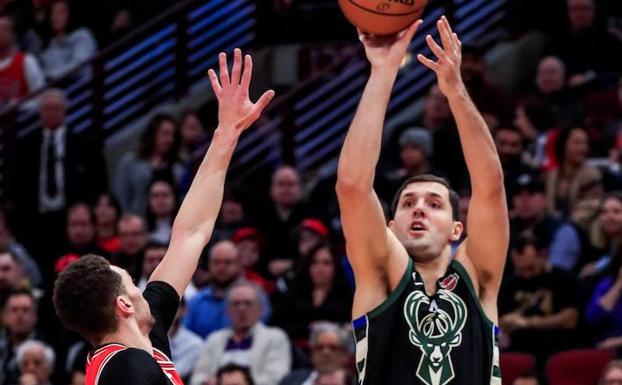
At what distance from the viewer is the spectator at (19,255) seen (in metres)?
13.3

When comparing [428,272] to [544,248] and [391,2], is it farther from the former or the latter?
[544,248]

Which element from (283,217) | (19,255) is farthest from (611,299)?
(19,255)

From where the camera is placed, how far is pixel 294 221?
1288 cm

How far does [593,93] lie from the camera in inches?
546

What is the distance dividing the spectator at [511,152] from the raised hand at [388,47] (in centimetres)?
585

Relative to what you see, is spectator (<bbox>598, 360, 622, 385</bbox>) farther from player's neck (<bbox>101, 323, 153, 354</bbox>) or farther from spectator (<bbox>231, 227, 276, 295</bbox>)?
player's neck (<bbox>101, 323, 153, 354</bbox>)

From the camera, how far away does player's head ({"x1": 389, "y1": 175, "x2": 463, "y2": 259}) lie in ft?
22.6

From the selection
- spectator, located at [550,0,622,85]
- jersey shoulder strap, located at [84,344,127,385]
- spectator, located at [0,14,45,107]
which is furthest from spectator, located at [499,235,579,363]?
spectator, located at [0,14,45,107]

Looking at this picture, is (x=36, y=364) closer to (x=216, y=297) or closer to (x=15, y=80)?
(x=216, y=297)

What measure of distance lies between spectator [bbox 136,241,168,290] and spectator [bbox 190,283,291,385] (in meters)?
0.92

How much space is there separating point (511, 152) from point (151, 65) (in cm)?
495

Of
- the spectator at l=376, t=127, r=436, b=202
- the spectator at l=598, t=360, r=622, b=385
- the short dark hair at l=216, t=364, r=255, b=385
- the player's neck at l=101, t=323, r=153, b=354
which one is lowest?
the player's neck at l=101, t=323, r=153, b=354

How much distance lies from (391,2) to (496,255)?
116 cm

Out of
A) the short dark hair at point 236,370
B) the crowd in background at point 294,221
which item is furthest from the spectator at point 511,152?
the short dark hair at point 236,370
